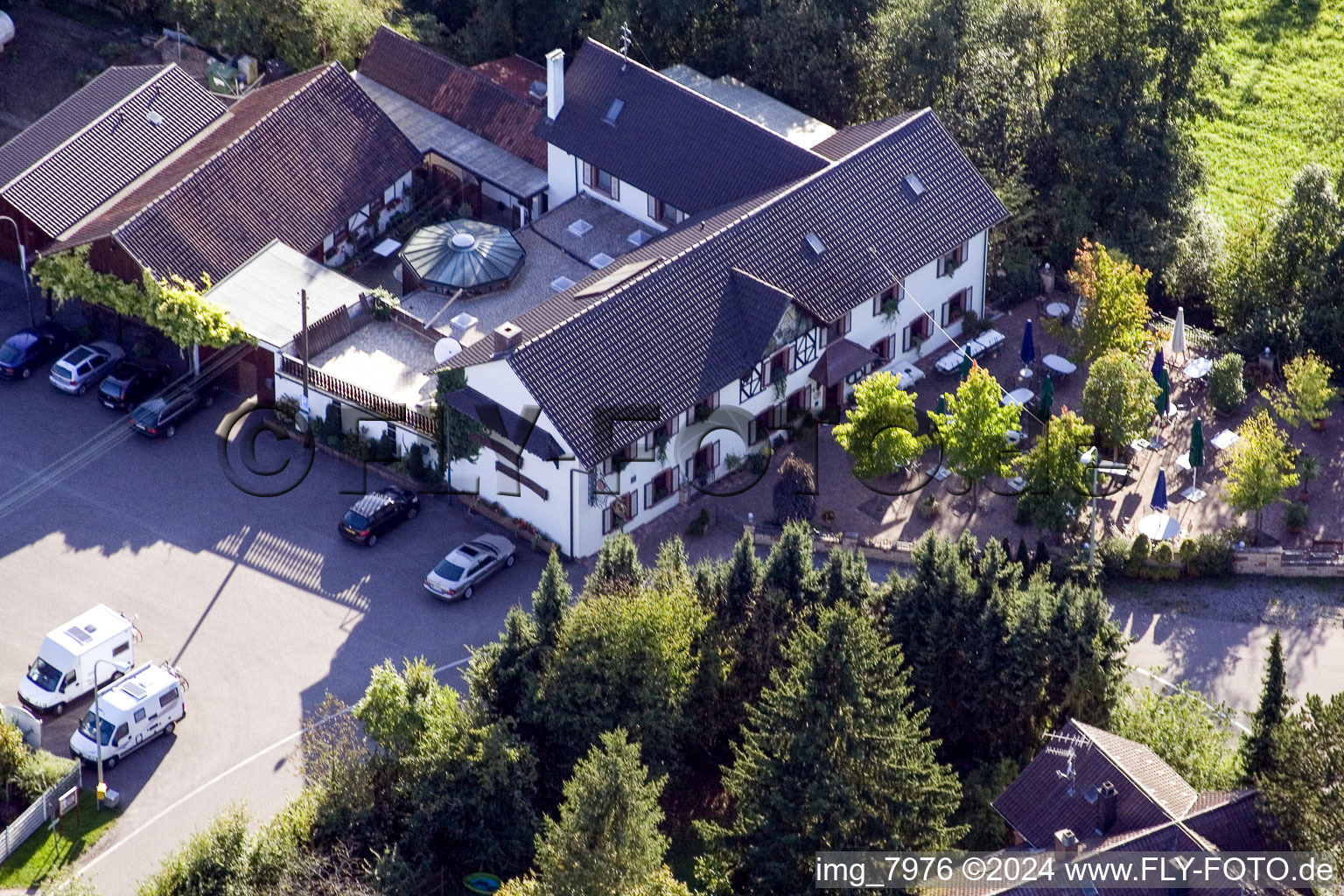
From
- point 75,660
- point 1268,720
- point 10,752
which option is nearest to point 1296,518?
point 1268,720

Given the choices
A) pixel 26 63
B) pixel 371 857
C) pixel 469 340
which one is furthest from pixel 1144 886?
pixel 26 63

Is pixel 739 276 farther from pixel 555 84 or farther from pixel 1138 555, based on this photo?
pixel 1138 555

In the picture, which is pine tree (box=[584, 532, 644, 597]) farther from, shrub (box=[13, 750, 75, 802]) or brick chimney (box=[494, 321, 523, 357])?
shrub (box=[13, 750, 75, 802])

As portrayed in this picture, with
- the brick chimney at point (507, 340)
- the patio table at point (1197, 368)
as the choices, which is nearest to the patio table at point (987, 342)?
the patio table at point (1197, 368)

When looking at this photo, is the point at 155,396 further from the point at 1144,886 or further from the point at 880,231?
the point at 1144,886

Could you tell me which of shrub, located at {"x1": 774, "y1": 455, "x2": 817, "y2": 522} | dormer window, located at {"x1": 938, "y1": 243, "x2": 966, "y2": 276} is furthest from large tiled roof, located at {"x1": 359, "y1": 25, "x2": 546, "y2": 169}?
shrub, located at {"x1": 774, "y1": 455, "x2": 817, "y2": 522}

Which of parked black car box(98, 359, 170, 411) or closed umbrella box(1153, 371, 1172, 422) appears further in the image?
parked black car box(98, 359, 170, 411)

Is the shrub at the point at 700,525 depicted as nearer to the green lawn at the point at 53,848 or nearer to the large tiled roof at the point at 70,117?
the green lawn at the point at 53,848
